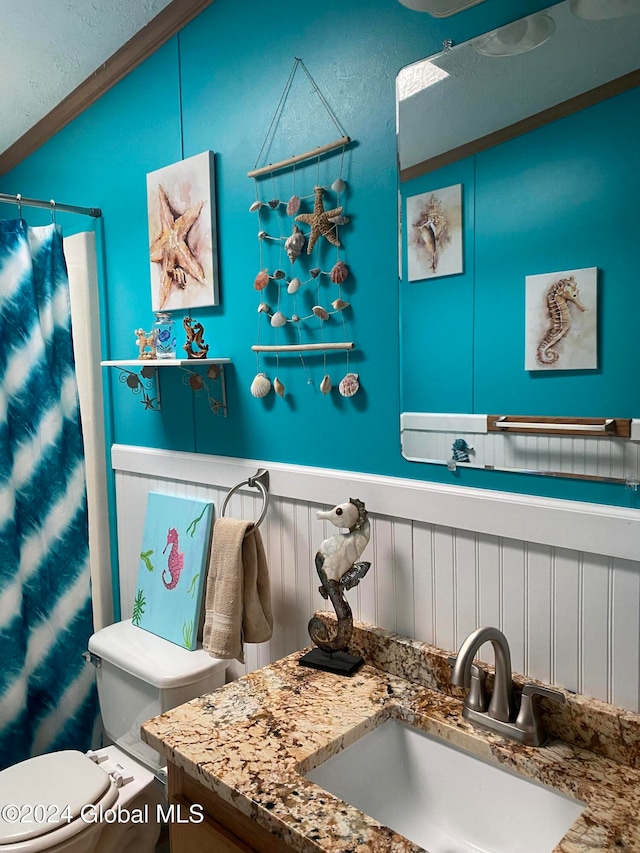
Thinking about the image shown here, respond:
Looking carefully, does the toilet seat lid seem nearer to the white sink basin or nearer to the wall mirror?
the white sink basin

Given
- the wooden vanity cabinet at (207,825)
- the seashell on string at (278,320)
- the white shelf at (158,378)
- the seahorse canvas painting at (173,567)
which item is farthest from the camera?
the seahorse canvas painting at (173,567)

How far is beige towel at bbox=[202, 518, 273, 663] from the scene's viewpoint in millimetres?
1580

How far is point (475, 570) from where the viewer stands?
131cm

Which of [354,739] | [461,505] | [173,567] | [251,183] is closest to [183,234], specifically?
[251,183]

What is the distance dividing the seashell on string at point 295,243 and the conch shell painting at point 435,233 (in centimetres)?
31

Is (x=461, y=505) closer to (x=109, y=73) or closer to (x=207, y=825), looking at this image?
(x=207, y=825)

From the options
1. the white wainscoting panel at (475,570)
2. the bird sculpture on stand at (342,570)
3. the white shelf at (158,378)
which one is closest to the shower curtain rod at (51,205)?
the white shelf at (158,378)

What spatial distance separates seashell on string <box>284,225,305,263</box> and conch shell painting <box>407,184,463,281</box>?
1.01ft

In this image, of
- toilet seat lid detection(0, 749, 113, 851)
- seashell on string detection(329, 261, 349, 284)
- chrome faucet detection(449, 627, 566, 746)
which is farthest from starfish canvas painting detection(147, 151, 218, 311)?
toilet seat lid detection(0, 749, 113, 851)

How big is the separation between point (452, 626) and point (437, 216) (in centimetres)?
84

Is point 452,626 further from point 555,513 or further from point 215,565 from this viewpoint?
point 215,565

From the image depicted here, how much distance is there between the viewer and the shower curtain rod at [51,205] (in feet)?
6.59

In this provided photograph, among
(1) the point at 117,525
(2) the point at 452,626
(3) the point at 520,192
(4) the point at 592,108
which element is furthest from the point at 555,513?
(1) the point at 117,525

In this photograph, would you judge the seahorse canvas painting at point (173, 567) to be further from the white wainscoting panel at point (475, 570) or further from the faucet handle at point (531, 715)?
the faucet handle at point (531, 715)
